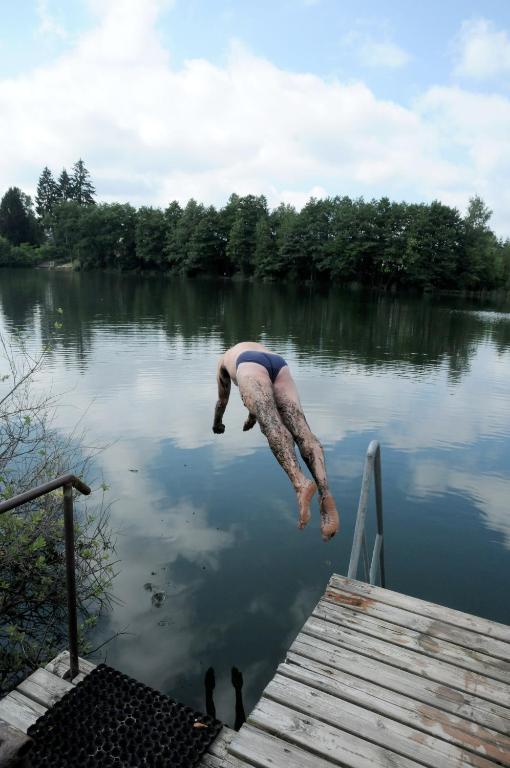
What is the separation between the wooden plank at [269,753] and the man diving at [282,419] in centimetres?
110

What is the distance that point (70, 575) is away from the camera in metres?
3.22

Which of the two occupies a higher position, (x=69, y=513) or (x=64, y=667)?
(x=69, y=513)

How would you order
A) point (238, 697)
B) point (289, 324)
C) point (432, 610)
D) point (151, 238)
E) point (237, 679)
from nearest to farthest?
point (432, 610) < point (238, 697) < point (237, 679) < point (289, 324) < point (151, 238)

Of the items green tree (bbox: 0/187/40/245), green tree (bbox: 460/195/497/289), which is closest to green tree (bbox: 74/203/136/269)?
green tree (bbox: 0/187/40/245)

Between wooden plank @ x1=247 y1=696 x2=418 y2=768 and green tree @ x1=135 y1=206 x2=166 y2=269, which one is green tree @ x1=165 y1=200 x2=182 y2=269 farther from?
wooden plank @ x1=247 y1=696 x2=418 y2=768

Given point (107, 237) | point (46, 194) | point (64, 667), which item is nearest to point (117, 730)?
point (64, 667)

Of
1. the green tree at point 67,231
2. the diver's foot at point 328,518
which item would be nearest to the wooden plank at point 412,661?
the diver's foot at point 328,518

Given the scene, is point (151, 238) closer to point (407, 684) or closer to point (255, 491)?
point (255, 491)

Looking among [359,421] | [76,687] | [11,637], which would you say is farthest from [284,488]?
[76,687]

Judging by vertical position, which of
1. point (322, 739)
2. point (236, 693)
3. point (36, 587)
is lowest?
point (236, 693)

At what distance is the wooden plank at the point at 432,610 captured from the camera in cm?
350

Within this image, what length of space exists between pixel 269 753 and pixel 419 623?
5.21 feet

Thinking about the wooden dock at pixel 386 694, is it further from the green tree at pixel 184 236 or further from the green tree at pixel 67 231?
the green tree at pixel 67 231

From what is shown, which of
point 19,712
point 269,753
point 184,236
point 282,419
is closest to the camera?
point 269,753
